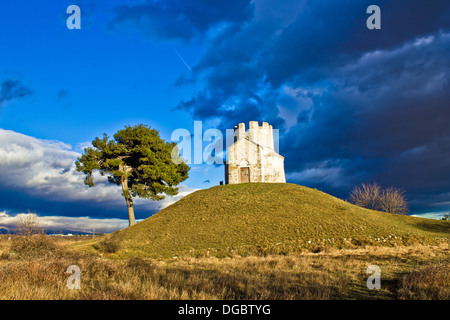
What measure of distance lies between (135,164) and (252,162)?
62.1 feet

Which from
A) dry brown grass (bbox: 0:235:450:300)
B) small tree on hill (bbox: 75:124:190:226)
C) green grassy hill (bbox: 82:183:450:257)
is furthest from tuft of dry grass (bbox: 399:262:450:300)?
small tree on hill (bbox: 75:124:190:226)

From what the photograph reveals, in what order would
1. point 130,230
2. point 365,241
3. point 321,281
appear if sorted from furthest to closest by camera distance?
point 130,230, point 365,241, point 321,281

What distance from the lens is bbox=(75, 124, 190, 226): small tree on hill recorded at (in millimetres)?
40875

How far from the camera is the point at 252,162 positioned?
46.5 meters

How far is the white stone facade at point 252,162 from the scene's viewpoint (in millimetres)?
46000

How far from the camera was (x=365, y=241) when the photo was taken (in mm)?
24656

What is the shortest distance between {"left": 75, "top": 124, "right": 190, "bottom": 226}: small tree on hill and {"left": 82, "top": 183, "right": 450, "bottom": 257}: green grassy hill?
208 inches

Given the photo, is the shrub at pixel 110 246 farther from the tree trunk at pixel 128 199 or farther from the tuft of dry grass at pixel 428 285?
the tuft of dry grass at pixel 428 285

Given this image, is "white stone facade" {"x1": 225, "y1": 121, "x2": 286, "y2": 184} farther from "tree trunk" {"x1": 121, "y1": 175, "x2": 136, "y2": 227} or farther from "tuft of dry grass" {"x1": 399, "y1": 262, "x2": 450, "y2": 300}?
"tuft of dry grass" {"x1": 399, "y1": 262, "x2": 450, "y2": 300}

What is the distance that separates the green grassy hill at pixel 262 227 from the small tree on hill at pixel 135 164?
17.3ft

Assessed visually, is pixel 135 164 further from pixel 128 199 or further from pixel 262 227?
pixel 262 227
